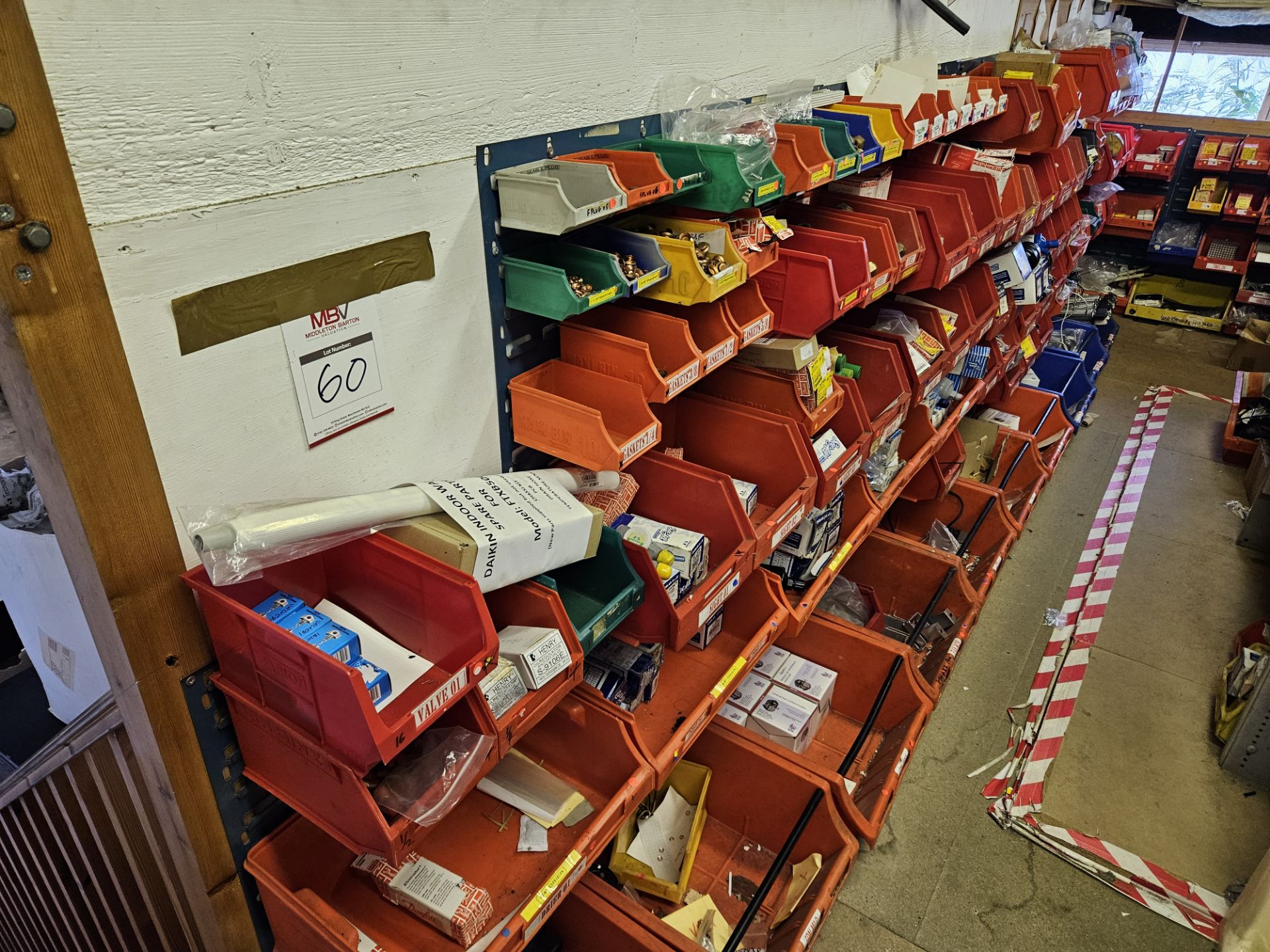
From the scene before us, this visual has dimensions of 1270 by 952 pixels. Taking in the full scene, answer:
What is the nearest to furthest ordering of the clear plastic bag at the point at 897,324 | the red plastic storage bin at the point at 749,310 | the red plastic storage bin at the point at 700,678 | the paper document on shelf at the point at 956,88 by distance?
the red plastic storage bin at the point at 700,678 < the red plastic storage bin at the point at 749,310 < the paper document on shelf at the point at 956,88 < the clear plastic bag at the point at 897,324

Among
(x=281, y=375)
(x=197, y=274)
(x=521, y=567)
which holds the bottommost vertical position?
(x=521, y=567)

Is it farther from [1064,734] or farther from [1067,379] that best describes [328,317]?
[1067,379]

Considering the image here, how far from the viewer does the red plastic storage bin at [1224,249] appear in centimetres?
702

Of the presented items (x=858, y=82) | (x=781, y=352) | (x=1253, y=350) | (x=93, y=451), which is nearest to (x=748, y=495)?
(x=781, y=352)

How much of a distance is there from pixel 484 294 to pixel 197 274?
635 mm

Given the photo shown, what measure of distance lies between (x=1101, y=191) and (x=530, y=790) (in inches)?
238

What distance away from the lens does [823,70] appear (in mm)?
2828

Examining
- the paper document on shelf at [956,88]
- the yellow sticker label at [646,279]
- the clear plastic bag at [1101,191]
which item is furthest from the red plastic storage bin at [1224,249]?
the yellow sticker label at [646,279]

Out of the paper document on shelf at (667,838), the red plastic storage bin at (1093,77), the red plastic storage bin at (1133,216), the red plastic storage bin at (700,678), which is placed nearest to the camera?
the red plastic storage bin at (700,678)

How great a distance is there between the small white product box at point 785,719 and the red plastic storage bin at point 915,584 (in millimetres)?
739

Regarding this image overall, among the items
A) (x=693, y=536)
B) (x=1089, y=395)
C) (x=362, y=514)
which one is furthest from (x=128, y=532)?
(x=1089, y=395)

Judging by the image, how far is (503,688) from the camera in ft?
4.81

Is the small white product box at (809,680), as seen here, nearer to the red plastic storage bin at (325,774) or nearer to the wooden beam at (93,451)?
the red plastic storage bin at (325,774)

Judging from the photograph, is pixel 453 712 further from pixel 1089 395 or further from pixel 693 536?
pixel 1089 395
